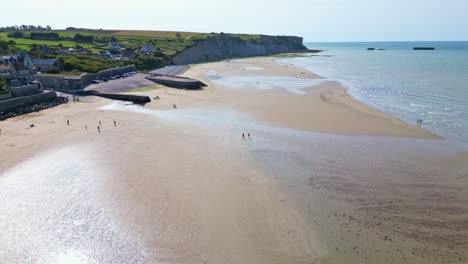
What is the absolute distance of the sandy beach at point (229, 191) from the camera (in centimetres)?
1245

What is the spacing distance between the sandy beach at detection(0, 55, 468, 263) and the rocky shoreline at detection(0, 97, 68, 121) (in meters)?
1.09

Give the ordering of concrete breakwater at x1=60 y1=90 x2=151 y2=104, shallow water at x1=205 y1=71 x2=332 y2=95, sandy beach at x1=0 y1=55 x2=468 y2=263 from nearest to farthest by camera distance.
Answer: sandy beach at x1=0 y1=55 x2=468 y2=263 → concrete breakwater at x1=60 y1=90 x2=151 y2=104 → shallow water at x1=205 y1=71 x2=332 y2=95

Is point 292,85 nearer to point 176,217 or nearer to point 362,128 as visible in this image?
point 362,128

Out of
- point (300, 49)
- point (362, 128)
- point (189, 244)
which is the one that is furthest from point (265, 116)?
point (300, 49)

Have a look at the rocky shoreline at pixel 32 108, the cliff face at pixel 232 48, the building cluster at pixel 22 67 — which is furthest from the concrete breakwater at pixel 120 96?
the cliff face at pixel 232 48

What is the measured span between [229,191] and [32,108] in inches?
982

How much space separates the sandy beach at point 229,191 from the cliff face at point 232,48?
59.7 meters

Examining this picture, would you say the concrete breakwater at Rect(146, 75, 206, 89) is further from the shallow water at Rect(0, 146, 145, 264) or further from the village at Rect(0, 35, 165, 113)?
the shallow water at Rect(0, 146, 145, 264)

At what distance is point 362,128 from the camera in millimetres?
27422

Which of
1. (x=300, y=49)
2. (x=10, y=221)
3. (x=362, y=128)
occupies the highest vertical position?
(x=300, y=49)

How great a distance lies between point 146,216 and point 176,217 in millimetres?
1328

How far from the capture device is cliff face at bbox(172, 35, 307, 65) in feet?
303

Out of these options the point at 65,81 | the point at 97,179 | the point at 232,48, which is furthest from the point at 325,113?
the point at 232,48

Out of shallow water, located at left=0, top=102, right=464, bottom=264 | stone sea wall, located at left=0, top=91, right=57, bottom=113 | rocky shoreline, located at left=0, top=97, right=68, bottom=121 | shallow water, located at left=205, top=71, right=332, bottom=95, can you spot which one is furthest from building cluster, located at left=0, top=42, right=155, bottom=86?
shallow water, located at left=205, top=71, right=332, bottom=95
